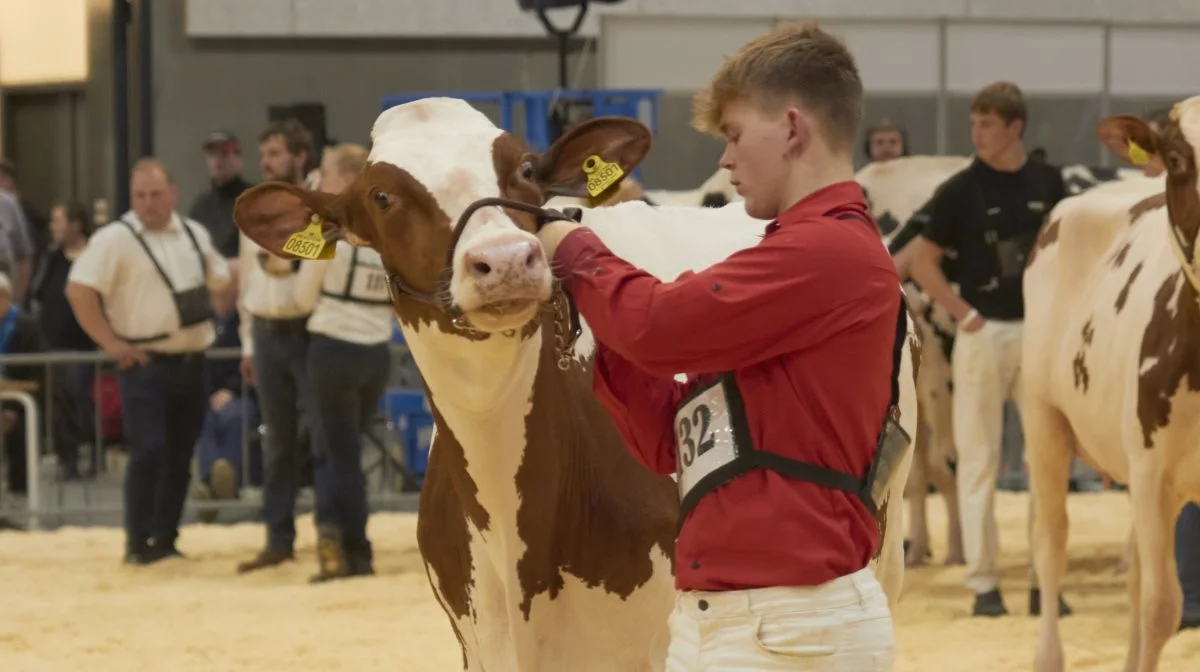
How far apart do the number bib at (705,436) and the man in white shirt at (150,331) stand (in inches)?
266

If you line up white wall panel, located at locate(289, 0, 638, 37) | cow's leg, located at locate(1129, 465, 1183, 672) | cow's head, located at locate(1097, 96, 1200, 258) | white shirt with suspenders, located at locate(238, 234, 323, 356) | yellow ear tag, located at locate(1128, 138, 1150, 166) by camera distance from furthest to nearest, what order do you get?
Result: white wall panel, located at locate(289, 0, 638, 37) < white shirt with suspenders, located at locate(238, 234, 323, 356) < yellow ear tag, located at locate(1128, 138, 1150, 166) < cow's leg, located at locate(1129, 465, 1183, 672) < cow's head, located at locate(1097, 96, 1200, 258)

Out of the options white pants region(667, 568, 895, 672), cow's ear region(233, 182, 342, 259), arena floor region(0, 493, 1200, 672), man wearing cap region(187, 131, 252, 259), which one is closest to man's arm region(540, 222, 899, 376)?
white pants region(667, 568, 895, 672)

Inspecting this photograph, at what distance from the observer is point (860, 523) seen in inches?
106

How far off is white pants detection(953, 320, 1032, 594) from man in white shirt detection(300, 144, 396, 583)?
2.64 m

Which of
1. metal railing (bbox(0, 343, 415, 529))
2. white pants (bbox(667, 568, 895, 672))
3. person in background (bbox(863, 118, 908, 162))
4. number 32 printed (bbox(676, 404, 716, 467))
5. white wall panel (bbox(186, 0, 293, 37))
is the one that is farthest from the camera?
white wall panel (bbox(186, 0, 293, 37))

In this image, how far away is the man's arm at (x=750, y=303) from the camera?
2.63 metres

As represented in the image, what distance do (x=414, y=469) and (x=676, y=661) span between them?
27.6 ft

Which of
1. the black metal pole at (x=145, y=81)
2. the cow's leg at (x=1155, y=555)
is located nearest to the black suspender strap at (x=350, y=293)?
the cow's leg at (x=1155, y=555)

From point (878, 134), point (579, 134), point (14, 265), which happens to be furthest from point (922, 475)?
point (14, 265)

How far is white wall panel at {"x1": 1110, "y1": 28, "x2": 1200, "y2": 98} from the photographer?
12.7 meters

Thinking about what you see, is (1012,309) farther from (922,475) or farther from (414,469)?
(414,469)

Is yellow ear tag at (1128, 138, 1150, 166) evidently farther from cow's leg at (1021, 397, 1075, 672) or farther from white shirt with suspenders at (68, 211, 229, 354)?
white shirt with suspenders at (68, 211, 229, 354)

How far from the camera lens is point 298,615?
7648mm

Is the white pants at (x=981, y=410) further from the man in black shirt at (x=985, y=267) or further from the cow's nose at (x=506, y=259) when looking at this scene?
the cow's nose at (x=506, y=259)
